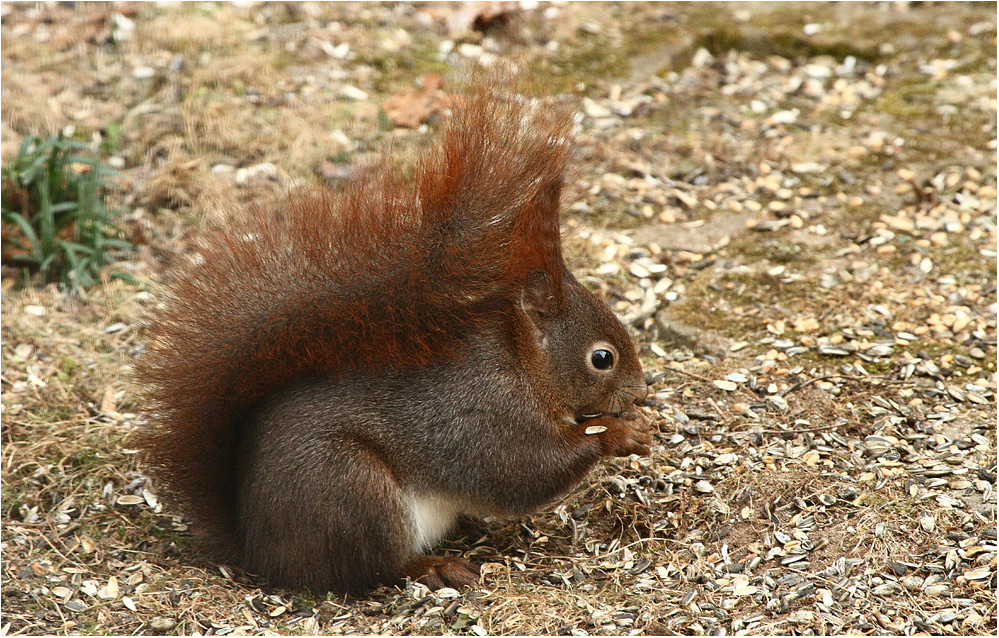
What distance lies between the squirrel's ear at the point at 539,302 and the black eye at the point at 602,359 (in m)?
0.17

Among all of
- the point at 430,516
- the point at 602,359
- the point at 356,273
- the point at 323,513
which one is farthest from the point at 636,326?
the point at 323,513

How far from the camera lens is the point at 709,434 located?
152 inches

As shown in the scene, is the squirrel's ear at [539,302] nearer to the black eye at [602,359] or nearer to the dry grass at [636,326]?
the black eye at [602,359]

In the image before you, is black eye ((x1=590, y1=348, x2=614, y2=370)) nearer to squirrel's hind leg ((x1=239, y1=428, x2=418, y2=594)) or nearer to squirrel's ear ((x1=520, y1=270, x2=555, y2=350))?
squirrel's ear ((x1=520, y1=270, x2=555, y2=350))

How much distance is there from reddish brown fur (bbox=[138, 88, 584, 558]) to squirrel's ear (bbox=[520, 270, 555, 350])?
0.09 metres

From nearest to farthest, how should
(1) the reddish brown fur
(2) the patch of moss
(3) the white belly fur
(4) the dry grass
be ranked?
(1) the reddish brown fur < (4) the dry grass < (3) the white belly fur < (2) the patch of moss

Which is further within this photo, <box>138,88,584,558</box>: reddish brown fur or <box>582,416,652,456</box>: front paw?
<box>582,416,652,456</box>: front paw

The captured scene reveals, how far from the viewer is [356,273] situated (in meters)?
3.07

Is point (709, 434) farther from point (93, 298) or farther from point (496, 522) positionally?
point (93, 298)

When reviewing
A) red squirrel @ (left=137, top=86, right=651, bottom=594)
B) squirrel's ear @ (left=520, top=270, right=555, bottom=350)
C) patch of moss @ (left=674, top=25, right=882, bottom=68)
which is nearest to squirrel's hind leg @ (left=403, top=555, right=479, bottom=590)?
red squirrel @ (left=137, top=86, right=651, bottom=594)

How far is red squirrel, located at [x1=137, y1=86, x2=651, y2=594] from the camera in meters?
3.06

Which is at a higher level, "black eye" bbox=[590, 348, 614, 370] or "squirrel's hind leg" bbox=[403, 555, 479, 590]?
"black eye" bbox=[590, 348, 614, 370]

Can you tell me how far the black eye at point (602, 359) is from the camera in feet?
11.1

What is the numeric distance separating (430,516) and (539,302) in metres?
0.78
